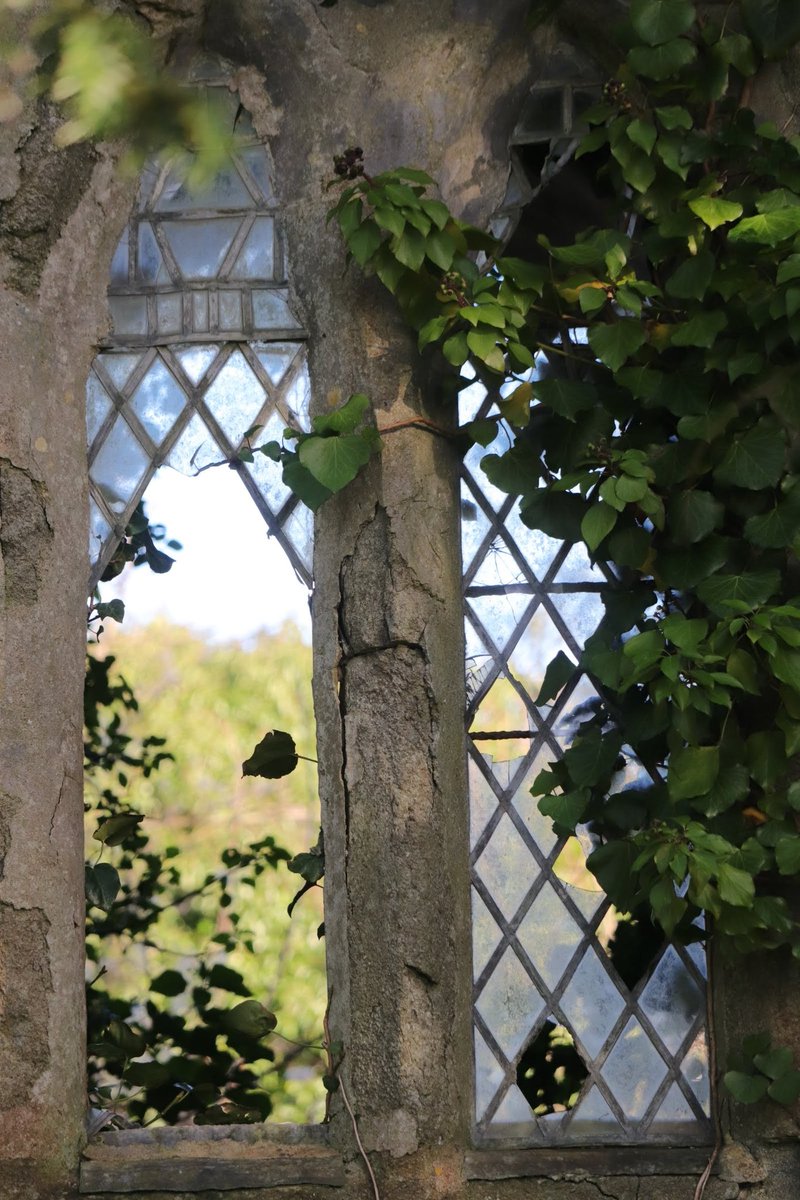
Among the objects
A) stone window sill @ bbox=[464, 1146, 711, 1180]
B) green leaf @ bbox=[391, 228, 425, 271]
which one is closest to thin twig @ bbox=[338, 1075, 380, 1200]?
stone window sill @ bbox=[464, 1146, 711, 1180]

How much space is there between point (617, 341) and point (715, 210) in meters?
0.32

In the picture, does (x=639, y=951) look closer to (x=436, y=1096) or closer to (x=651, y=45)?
(x=436, y=1096)

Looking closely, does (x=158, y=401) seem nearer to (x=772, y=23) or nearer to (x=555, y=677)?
(x=555, y=677)

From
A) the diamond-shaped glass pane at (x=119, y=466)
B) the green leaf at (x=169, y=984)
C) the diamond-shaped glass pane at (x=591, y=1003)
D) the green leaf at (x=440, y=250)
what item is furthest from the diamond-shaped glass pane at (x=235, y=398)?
the green leaf at (x=169, y=984)

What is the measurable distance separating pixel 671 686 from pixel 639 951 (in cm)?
70

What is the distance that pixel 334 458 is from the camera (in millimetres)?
2883

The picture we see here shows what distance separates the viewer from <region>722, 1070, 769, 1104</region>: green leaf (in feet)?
9.09

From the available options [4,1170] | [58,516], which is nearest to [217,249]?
[58,516]

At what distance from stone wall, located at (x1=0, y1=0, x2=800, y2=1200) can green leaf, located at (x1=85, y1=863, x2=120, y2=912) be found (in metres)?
0.08

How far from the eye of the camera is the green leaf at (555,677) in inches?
120

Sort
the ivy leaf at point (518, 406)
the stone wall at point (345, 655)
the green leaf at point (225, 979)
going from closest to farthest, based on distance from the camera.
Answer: the stone wall at point (345, 655) → the ivy leaf at point (518, 406) → the green leaf at point (225, 979)

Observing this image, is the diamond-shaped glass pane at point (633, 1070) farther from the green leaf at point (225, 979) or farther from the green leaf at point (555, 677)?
the green leaf at point (225, 979)

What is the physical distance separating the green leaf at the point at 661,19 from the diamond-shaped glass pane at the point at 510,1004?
6.40 feet

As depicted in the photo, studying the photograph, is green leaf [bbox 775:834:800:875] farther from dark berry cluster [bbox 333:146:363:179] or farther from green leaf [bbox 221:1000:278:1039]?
dark berry cluster [bbox 333:146:363:179]
